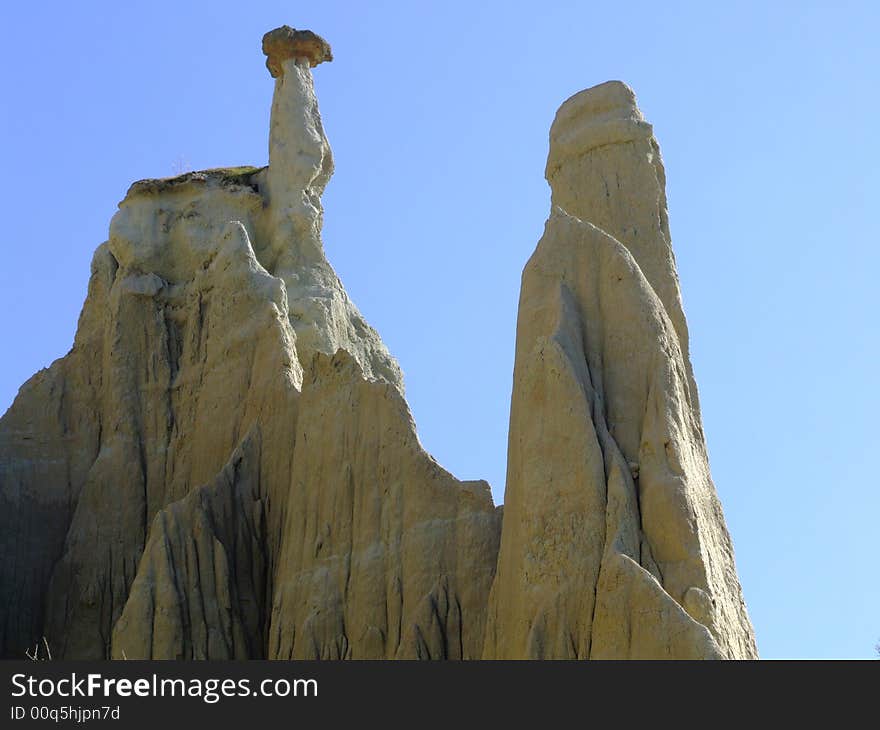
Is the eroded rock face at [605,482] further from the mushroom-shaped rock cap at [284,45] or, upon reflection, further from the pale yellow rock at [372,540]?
the mushroom-shaped rock cap at [284,45]

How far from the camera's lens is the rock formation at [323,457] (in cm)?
2730

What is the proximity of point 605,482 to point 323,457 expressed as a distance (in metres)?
6.05

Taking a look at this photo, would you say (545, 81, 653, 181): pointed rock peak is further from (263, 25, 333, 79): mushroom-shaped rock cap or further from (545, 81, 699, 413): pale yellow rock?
(263, 25, 333, 79): mushroom-shaped rock cap

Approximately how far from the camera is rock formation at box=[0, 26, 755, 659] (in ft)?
89.6

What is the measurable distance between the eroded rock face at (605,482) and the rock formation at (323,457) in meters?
0.03

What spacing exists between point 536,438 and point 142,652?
646cm

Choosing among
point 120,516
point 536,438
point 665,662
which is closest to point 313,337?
point 120,516

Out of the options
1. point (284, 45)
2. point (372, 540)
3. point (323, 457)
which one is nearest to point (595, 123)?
point (323, 457)

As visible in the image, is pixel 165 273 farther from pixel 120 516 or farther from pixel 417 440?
pixel 417 440

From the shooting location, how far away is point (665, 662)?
75.2 ft

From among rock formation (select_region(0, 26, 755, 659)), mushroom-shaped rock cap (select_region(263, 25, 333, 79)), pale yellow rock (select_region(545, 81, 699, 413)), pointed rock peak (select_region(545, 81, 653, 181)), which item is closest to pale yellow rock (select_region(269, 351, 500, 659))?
rock formation (select_region(0, 26, 755, 659))

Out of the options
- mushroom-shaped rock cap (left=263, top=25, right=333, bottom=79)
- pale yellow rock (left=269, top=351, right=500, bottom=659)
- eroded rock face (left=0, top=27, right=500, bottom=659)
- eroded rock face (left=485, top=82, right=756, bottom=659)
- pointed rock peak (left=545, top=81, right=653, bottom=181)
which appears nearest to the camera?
eroded rock face (left=485, top=82, right=756, bottom=659)

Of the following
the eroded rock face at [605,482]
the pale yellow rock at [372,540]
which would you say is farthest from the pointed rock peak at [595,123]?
the pale yellow rock at [372,540]

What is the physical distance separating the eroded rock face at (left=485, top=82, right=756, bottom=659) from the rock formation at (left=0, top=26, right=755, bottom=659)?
0.11 feet
